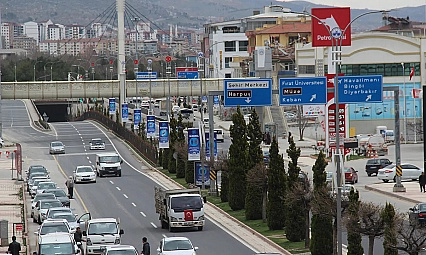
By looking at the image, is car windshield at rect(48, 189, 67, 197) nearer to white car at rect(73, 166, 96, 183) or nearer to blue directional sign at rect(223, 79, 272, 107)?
blue directional sign at rect(223, 79, 272, 107)

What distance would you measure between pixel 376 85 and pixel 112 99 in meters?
63.5

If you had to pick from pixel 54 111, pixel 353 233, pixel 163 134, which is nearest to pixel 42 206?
pixel 353 233

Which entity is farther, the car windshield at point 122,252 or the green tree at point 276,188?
the green tree at point 276,188

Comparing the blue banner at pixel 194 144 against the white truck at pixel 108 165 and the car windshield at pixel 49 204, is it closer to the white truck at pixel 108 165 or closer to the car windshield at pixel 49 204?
the white truck at pixel 108 165

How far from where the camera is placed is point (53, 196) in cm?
4612

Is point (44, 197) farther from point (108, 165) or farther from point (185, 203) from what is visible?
point (108, 165)

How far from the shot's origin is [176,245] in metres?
30.3

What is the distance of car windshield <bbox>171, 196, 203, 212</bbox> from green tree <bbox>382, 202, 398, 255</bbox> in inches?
559

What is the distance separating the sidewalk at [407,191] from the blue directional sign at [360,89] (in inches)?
339

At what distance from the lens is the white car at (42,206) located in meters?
43.3


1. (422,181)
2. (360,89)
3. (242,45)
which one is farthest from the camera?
(242,45)

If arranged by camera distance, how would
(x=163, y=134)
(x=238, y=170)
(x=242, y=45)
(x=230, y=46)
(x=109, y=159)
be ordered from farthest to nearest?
1. (x=230, y=46)
2. (x=242, y=45)
3. (x=109, y=159)
4. (x=163, y=134)
5. (x=238, y=170)

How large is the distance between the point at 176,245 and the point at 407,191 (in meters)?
24.7

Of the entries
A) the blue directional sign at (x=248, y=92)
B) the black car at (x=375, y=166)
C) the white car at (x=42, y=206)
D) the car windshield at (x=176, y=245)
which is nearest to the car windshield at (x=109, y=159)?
the black car at (x=375, y=166)
